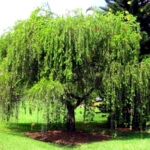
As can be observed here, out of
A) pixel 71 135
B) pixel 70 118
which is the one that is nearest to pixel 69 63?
pixel 70 118

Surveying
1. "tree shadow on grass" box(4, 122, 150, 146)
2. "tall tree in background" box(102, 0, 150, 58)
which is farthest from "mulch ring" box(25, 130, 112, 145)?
"tall tree in background" box(102, 0, 150, 58)

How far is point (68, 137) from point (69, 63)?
8.74ft

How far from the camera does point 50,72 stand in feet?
33.9

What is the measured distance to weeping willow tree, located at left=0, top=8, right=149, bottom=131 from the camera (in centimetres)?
1007

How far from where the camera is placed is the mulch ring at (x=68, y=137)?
1056 cm

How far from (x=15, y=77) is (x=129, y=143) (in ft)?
14.2

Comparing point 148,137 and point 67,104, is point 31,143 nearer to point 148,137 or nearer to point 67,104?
point 67,104

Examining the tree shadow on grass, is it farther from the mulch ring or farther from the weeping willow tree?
the weeping willow tree

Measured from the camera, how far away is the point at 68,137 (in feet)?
36.2

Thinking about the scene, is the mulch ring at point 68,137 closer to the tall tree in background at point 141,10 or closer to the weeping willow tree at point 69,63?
the weeping willow tree at point 69,63

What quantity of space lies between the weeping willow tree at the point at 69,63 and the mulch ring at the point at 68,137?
862 mm

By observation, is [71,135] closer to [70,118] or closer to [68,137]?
[68,137]

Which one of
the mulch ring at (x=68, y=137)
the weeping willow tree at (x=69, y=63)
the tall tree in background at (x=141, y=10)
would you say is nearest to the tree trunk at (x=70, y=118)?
the mulch ring at (x=68, y=137)

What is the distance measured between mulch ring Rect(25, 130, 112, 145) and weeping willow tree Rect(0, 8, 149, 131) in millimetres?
862
